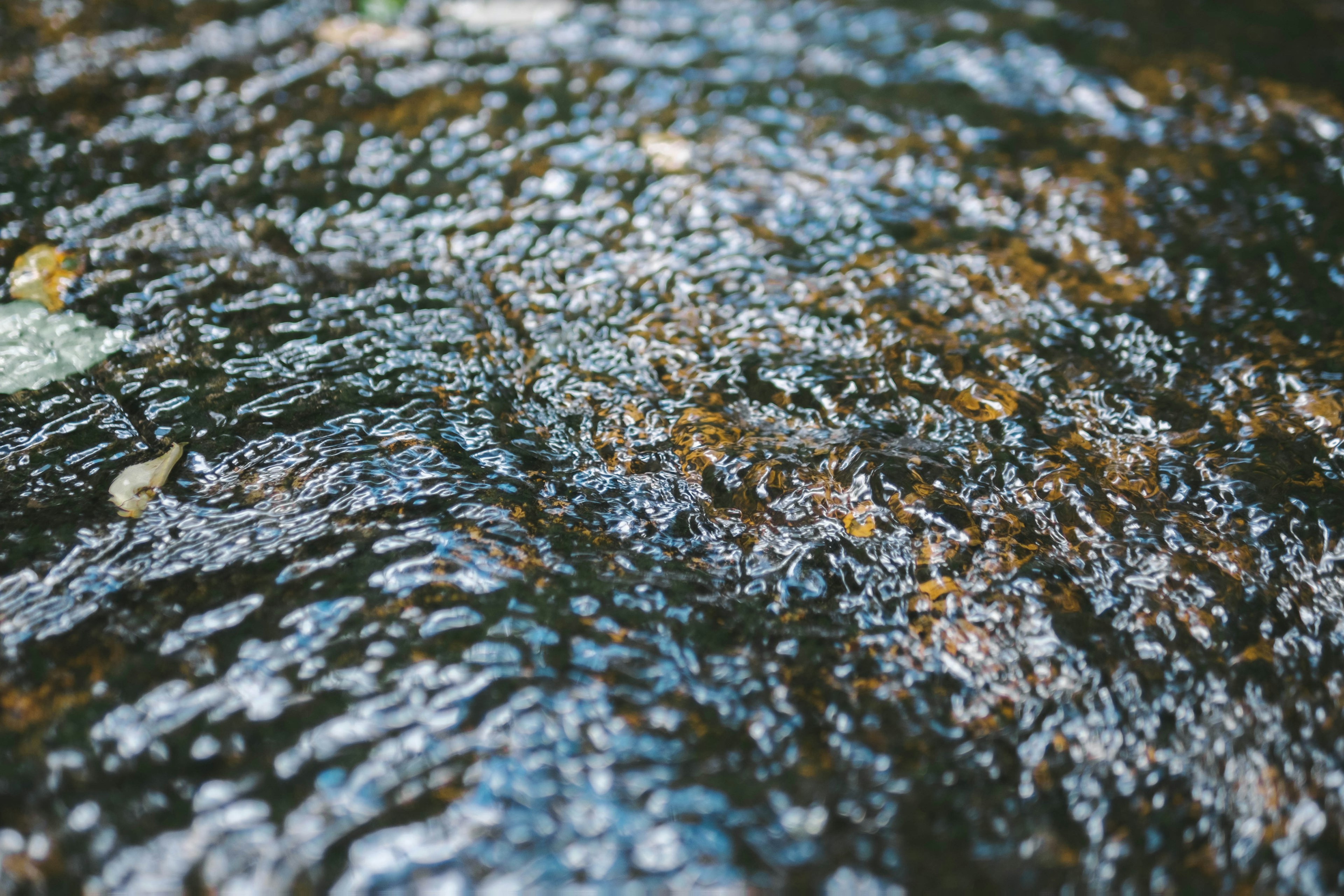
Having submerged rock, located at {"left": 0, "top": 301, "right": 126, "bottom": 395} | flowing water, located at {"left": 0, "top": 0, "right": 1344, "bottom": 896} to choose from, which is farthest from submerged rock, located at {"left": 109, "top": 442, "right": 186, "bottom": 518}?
submerged rock, located at {"left": 0, "top": 301, "right": 126, "bottom": 395}

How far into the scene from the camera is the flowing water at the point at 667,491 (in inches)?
46.2

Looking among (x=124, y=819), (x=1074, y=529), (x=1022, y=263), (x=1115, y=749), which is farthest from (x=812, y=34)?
(x=124, y=819)

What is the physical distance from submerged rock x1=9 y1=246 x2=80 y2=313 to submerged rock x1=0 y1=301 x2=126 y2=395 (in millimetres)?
36

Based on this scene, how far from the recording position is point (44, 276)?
2047 mm

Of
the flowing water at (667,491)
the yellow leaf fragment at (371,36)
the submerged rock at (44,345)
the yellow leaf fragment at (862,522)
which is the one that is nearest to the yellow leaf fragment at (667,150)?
the flowing water at (667,491)

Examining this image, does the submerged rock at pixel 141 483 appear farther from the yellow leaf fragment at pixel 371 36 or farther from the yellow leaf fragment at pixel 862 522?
the yellow leaf fragment at pixel 371 36

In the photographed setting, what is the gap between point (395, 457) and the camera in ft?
5.45

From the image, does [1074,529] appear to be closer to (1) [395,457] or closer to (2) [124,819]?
(1) [395,457]

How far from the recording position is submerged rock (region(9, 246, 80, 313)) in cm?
198

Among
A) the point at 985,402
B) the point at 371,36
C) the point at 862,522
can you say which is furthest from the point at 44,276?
the point at 985,402

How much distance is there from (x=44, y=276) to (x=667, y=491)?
5.42 ft

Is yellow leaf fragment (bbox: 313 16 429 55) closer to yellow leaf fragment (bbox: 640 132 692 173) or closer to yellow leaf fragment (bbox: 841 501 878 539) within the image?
yellow leaf fragment (bbox: 640 132 692 173)

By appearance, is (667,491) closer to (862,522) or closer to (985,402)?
(862,522)

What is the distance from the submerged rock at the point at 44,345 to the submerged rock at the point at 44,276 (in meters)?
0.04
